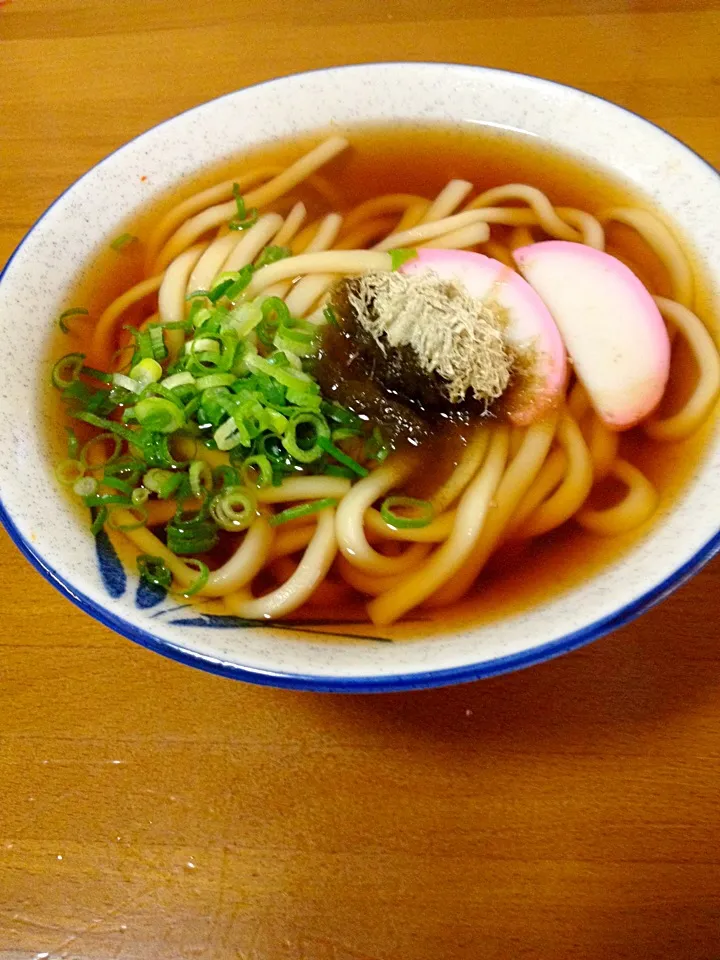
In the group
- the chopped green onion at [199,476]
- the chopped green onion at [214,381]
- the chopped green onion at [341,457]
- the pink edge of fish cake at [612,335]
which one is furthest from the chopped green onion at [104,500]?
the pink edge of fish cake at [612,335]

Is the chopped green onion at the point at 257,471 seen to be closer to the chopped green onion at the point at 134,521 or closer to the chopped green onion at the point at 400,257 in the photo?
the chopped green onion at the point at 134,521

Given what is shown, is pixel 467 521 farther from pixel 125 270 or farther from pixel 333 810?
pixel 125 270

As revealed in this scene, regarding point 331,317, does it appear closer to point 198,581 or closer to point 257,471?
point 257,471

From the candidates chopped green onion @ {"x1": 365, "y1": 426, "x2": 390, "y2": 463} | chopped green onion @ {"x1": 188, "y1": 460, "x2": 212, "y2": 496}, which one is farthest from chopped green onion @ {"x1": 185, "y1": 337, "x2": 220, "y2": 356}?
chopped green onion @ {"x1": 365, "y1": 426, "x2": 390, "y2": 463}

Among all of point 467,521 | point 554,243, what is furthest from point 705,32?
point 467,521

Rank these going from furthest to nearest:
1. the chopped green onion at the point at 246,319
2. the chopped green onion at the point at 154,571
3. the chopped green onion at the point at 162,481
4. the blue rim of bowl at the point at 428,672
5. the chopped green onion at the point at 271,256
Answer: the chopped green onion at the point at 271,256 → the chopped green onion at the point at 246,319 → the chopped green onion at the point at 162,481 → the chopped green onion at the point at 154,571 → the blue rim of bowl at the point at 428,672

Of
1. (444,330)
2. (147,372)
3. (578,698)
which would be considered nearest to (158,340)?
(147,372)
